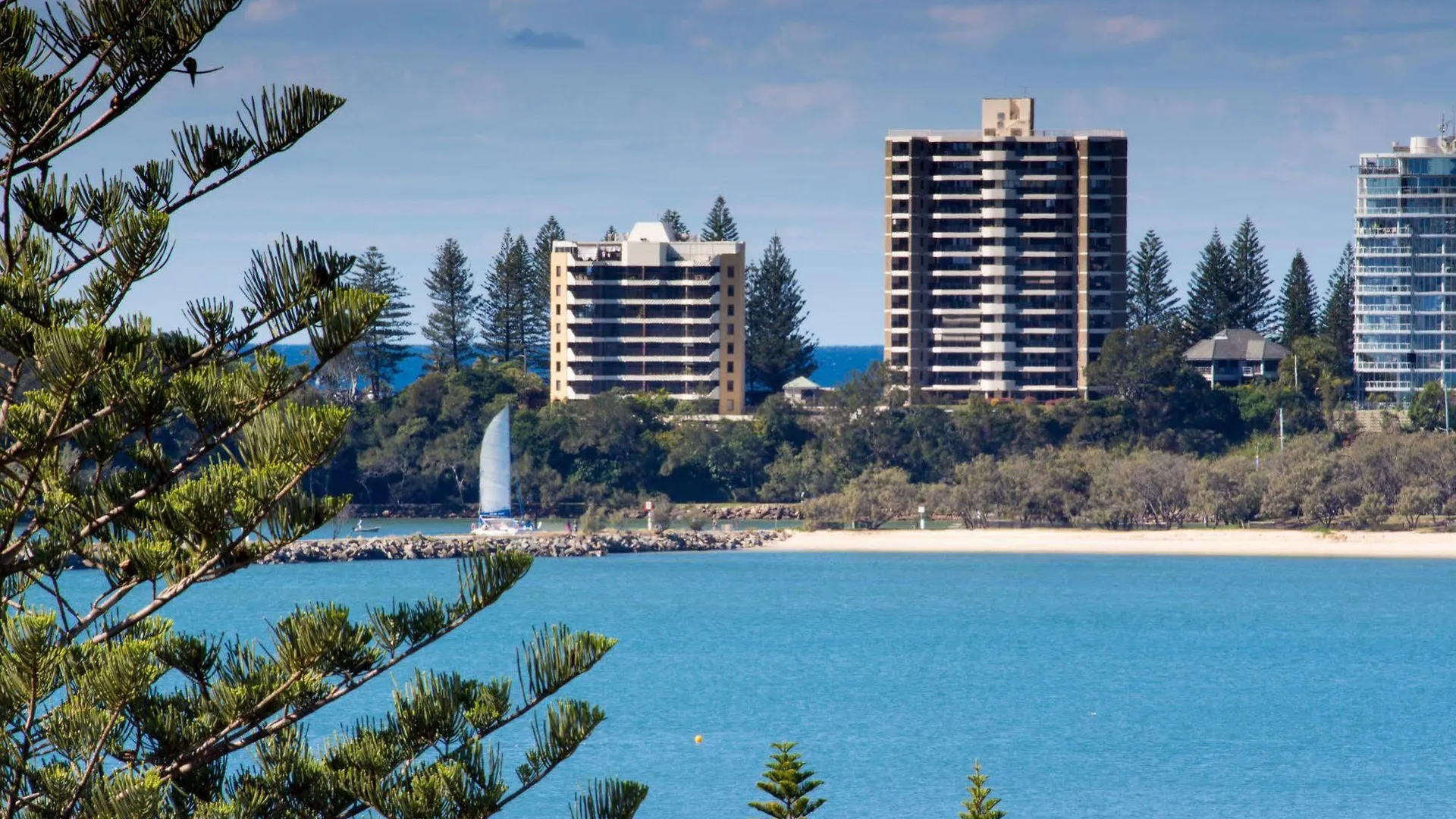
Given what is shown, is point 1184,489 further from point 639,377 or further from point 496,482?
point 639,377

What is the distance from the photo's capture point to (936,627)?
5788 cm

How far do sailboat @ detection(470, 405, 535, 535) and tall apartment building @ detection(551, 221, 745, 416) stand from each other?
44.2 feet

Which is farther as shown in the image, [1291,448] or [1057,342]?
[1057,342]

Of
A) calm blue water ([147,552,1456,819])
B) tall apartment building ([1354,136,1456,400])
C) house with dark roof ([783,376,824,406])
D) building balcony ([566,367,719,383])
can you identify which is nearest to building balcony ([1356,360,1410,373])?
tall apartment building ([1354,136,1456,400])

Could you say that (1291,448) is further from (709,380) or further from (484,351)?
(484,351)

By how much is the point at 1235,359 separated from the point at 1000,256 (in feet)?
37.0

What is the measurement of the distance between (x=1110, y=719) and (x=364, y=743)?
114 ft

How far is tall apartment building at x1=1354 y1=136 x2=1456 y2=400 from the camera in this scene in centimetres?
8406

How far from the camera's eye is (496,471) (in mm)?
70500

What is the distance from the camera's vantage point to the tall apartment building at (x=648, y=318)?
276 feet

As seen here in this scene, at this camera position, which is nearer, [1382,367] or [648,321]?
[1382,367]

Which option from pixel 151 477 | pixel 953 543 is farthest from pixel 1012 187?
pixel 151 477

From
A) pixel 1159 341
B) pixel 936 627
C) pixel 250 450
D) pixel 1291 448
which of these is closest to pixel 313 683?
pixel 250 450

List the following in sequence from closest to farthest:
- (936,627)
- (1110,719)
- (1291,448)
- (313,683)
Result: (313,683) < (1110,719) < (936,627) < (1291,448)
